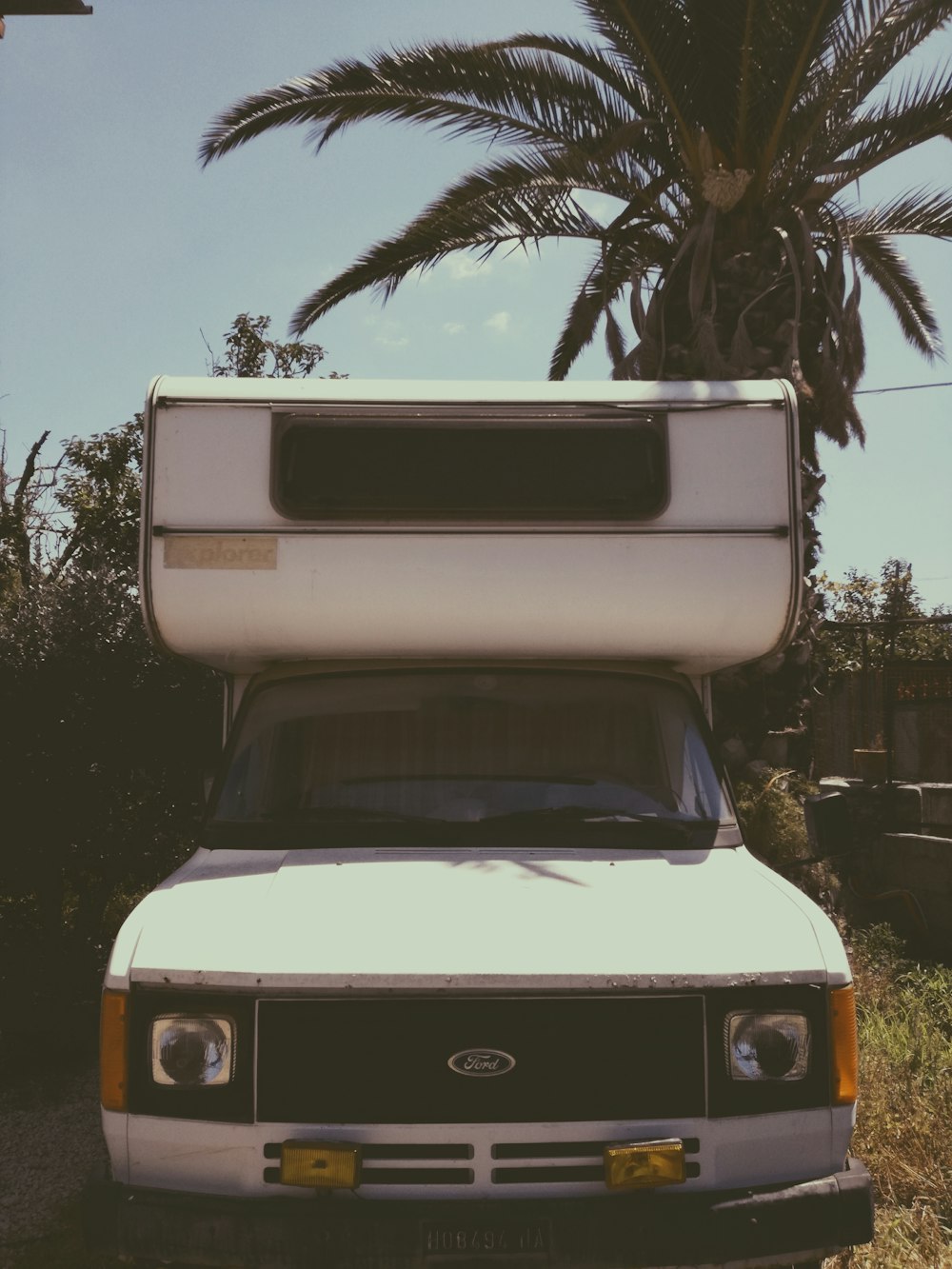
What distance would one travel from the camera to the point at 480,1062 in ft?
10.6

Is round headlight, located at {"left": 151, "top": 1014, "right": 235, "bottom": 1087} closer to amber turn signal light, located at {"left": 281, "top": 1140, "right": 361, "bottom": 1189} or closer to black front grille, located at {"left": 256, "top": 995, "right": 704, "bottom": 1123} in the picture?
black front grille, located at {"left": 256, "top": 995, "right": 704, "bottom": 1123}

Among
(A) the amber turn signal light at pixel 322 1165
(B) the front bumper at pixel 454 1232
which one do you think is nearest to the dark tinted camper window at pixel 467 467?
(A) the amber turn signal light at pixel 322 1165

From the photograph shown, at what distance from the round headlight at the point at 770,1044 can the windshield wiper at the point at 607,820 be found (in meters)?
0.86

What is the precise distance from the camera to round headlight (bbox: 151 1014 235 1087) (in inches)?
129

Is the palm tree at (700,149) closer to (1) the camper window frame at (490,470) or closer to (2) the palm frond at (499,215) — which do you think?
(2) the palm frond at (499,215)

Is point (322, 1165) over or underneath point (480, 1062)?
underneath

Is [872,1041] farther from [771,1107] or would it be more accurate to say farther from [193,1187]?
[193,1187]

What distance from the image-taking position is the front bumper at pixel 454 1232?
305 cm

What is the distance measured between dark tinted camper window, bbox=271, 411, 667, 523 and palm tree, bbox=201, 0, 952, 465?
13.8 feet

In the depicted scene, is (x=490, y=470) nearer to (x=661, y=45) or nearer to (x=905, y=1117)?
(x=905, y=1117)

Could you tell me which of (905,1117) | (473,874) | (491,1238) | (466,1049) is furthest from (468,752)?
(905,1117)

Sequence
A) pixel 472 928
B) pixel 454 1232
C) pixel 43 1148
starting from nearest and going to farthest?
1. pixel 454 1232
2. pixel 472 928
3. pixel 43 1148

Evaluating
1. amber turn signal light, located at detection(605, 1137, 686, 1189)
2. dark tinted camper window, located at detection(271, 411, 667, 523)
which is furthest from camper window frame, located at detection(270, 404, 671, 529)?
amber turn signal light, located at detection(605, 1137, 686, 1189)

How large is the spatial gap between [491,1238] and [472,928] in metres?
0.81
